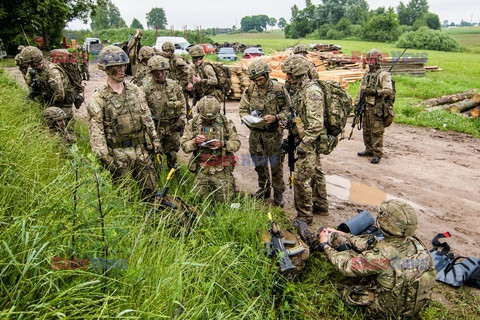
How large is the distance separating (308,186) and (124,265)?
9.13ft

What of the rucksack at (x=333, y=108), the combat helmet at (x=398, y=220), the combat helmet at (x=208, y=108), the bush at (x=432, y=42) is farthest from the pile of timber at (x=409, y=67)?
the bush at (x=432, y=42)

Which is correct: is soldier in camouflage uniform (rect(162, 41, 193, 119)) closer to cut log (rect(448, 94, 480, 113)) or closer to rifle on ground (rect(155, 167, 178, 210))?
rifle on ground (rect(155, 167, 178, 210))

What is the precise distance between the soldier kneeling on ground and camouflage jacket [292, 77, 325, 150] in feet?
5.10

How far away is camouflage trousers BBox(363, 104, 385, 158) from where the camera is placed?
22.2ft

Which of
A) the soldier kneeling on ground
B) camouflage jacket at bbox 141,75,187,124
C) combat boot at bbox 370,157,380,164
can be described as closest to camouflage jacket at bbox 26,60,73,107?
camouflage jacket at bbox 141,75,187,124

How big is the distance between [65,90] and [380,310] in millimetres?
6244

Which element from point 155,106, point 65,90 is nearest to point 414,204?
point 155,106

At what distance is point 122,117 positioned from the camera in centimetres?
396

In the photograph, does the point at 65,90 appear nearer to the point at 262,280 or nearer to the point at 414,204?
the point at 262,280

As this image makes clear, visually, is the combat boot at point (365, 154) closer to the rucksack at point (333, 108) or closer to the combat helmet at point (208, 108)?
the rucksack at point (333, 108)

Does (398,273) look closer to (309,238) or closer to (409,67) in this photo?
(309,238)

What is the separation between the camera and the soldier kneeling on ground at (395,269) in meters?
2.70

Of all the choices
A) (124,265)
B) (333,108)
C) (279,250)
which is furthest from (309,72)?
(124,265)

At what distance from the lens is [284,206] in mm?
5191
